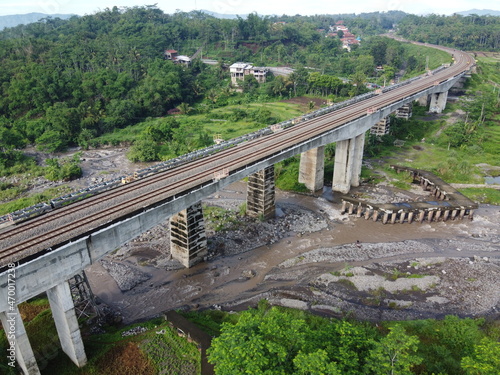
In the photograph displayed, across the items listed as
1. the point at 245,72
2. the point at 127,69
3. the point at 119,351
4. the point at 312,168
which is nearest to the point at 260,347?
the point at 119,351

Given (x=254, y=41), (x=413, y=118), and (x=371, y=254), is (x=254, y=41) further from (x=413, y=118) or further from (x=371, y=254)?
(x=371, y=254)

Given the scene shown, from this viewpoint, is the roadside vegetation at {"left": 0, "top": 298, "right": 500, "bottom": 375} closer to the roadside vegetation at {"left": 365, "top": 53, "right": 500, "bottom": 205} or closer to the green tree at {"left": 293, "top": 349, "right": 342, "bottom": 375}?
the green tree at {"left": 293, "top": 349, "right": 342, "bottom": 375}

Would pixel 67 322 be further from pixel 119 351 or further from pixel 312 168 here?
pixel 312 168

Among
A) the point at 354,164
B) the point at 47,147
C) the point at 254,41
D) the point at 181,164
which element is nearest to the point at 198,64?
the point at 254,41

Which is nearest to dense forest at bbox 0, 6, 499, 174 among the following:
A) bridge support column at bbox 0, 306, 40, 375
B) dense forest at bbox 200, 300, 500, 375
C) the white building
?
the white building

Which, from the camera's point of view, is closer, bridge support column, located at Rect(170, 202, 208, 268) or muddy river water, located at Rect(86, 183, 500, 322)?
muddy river water, located at Rect(86, 183, 500, 322)

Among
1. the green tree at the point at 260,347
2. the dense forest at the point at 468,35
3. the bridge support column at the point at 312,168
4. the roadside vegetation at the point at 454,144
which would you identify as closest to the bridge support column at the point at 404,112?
the roadside vegetation at the point at 454,144

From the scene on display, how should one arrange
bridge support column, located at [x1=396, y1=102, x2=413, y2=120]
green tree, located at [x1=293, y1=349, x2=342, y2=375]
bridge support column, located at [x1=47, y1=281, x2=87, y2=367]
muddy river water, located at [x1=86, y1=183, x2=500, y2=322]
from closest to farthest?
green tree, located at [x1=293, y1=349, x2=342, y2=375]
bridge support column, located at [x1=47, y1=281, x2=87, y2=367]
muddy river water, located at [x1=86, y1=183, x2=500, y2=322]
bridge support column, located at [x1=396, y1=102, x2=413, y2=120]

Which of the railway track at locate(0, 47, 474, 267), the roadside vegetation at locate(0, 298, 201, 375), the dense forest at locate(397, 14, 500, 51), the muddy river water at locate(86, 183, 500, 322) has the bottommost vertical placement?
the muddy river water at locate(86, 183, 500, 322)

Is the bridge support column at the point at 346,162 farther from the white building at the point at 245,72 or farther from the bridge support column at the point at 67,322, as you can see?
the white building at the point at 245,72
